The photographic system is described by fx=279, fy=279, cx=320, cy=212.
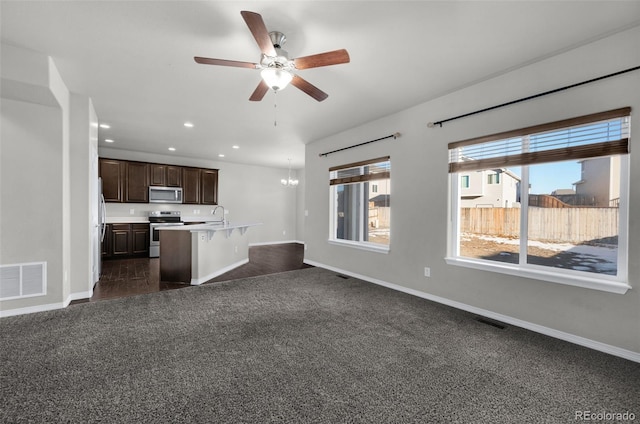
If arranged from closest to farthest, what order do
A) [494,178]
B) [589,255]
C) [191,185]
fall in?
[589,255], [494,178], [191,185]

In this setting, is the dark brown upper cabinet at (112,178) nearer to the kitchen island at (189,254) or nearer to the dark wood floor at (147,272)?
the dark wood floor at (147,272)

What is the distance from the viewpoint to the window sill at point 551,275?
2.37m

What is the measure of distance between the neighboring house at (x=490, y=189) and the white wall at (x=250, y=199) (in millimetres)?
6689

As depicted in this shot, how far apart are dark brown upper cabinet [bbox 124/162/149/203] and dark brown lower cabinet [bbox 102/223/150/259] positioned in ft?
2.14

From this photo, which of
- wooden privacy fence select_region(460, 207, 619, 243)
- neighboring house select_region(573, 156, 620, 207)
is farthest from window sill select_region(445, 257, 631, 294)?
neighboring house select_region(573, 156, 620, 207)

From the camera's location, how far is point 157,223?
6.90 m

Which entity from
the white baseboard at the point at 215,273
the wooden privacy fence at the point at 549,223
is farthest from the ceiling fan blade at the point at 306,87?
the white baseboard at the point at 215,273

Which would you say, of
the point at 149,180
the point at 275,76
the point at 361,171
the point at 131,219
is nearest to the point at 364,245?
the point at 361,171

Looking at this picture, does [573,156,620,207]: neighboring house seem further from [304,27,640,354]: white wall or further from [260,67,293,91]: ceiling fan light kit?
[260,67,293,91]: ceiling fan light kit

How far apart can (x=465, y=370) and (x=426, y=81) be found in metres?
2.94

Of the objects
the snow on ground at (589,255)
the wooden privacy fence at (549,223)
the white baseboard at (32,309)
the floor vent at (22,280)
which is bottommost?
the white baseboard at (32,309)

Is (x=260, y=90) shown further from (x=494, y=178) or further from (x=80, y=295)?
(x=80, y=295)

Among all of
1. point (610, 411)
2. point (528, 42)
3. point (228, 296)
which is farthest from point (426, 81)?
point (228, 296)

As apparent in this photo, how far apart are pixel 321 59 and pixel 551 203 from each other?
2.68 m
